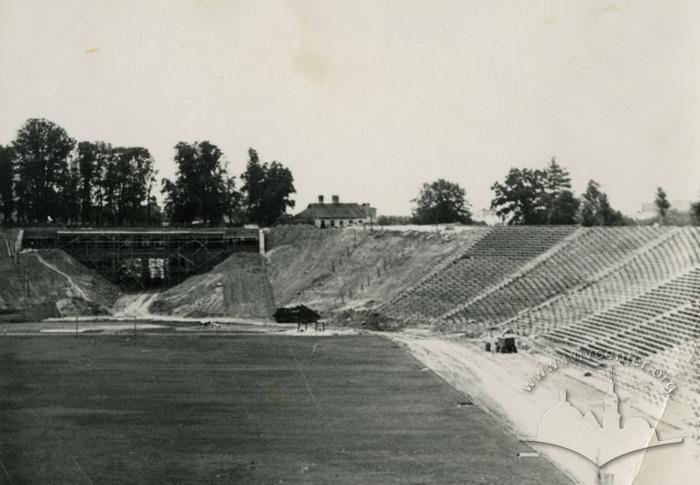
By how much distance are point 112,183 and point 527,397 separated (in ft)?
202

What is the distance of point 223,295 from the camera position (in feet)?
169

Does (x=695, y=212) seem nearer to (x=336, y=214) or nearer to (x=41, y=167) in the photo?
(x=336, y=214)

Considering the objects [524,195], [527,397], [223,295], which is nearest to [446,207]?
[524,195]

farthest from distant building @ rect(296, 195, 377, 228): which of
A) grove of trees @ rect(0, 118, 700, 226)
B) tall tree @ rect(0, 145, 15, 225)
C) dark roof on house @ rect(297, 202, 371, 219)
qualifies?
tall tree @ rect(0, 145, 15, 225)

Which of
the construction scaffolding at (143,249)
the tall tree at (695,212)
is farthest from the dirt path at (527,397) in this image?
the construction scaffolding at (143,249)

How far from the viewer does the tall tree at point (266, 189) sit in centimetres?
7562

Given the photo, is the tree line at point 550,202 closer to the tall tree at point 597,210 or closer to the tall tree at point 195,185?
the tall tree at point 597,210

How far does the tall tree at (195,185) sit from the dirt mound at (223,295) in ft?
58.6

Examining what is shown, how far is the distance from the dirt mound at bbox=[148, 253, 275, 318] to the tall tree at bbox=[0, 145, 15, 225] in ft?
90.7

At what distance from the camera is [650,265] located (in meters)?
39.4

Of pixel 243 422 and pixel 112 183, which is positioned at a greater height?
pixel 112 183

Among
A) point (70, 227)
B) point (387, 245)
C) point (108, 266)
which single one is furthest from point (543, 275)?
point (70, 227)

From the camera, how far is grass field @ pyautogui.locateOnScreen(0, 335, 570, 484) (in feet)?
57.7

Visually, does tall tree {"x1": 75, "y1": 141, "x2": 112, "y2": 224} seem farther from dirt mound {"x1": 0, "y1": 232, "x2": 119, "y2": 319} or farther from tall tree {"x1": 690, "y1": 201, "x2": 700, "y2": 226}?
tall tree {"x1": 690, "y1": 201, "x2": 700, "y2": 226}
